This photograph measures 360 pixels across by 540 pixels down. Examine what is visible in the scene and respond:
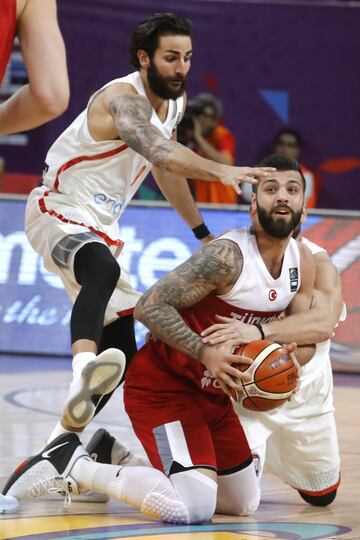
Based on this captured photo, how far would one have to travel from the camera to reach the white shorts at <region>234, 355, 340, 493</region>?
18.1 ft

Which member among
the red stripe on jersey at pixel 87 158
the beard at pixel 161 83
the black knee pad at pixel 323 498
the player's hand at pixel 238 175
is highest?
the beard at pixel 161 83

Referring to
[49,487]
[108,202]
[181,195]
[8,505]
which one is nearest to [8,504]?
[8,505]

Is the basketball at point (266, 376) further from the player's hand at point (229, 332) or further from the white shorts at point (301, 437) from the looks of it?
the white shorts at point (301, 437)

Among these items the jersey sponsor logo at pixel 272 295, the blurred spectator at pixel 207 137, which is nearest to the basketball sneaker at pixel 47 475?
the jersey sponsor logo at pixel 272 295

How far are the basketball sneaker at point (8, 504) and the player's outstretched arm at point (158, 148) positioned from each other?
1.51 m

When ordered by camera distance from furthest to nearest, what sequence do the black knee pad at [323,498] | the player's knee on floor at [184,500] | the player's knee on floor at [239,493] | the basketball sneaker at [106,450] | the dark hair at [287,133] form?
1. the dark hair at [287,133]
2. the basketball sneaker at [106,450]
3. the black knee pad at [323,498]
4. the player's knee on floor at [239,493]
5. the player's knee on floor at [184,500]

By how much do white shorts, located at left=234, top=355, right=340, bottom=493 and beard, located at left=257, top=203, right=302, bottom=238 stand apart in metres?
0.89

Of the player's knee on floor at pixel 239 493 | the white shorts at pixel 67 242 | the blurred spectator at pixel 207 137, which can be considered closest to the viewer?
the player's knee on floor at pixel 239 493

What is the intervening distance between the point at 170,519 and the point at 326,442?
3.37 feet

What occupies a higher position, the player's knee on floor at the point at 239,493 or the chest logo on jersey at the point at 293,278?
the chest logo on jersey at the point at 293,278

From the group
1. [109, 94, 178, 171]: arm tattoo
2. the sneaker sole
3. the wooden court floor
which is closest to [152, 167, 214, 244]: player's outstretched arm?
[109, 94, 178, 171]: arm tattoo

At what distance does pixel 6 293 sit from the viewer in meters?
10.2

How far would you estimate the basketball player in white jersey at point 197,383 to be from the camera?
16.1 ft

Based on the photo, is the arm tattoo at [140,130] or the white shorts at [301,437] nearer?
the arm tattoo at [140,130]
